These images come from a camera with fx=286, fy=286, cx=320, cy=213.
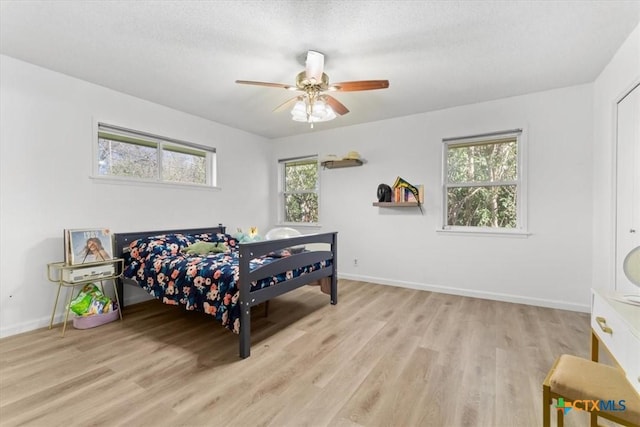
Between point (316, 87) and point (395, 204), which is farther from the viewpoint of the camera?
point (395, 204)

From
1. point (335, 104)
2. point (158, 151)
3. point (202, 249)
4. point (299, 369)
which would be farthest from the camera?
point (158, 151)

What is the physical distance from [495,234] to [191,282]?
3364mm

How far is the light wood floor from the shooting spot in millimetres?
1511

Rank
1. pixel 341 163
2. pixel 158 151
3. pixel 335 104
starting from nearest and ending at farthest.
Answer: pixel 335 104, pixel 158 151, pixel 341 163

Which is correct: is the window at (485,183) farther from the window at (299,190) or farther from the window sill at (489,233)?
the window at (299,190)

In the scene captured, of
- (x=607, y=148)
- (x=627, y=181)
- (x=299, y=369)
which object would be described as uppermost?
(x=607, y=148)

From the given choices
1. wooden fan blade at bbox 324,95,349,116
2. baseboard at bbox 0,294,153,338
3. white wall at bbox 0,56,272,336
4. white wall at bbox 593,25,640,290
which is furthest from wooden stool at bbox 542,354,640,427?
white wall at bbox 0,56,272,336

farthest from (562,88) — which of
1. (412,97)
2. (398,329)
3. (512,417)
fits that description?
(512,417)

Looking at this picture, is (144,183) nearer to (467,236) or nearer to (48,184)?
(48,184)

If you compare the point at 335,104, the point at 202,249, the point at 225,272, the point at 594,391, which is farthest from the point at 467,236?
the point at 202,249

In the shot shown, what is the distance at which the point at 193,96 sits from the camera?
10.9 feet

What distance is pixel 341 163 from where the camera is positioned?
4375 mm

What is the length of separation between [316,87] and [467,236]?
103 inches

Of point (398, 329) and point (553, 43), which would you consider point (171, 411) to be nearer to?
point (398, 329)
